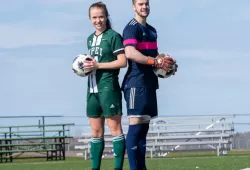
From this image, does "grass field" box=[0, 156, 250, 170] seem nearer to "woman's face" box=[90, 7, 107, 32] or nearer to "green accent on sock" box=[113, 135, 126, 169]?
"green accent on sock" box=[113, 135, 126, 169]

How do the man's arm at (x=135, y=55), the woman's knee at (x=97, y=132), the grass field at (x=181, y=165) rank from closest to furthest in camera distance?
1. the man's arm at (x=135, y=55)
2. the woman's knee at (x=97, y=132)
3. the grass field at (x=181, y=165)

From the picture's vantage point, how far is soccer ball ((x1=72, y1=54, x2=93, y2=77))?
5.97 m

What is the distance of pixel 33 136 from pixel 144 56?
665 inches

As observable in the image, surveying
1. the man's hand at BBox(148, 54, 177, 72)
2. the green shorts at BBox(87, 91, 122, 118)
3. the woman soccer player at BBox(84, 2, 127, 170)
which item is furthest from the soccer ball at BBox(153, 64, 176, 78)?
the green shorts at BBox(87, 91, 122, 118)

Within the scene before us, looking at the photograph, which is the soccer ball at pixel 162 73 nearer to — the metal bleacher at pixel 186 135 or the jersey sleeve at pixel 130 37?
the jersey sleeve at pixel 130 37

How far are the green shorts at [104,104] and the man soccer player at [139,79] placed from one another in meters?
0.11

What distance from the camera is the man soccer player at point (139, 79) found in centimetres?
575

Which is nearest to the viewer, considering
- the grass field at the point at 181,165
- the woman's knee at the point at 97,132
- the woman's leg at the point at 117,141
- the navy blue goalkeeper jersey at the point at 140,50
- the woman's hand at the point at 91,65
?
the navy blue goalkeeper jersey at the point at 140,50

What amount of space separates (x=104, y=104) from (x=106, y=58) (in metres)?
0.44

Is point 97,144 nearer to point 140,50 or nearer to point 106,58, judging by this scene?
point 106,58

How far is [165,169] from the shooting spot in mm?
8758

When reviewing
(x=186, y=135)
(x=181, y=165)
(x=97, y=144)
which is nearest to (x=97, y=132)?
(x=97, y=144)

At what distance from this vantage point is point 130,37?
5.79 m

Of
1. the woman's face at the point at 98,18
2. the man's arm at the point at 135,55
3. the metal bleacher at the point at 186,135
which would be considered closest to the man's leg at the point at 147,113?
the man's arm at the point at 135,55
